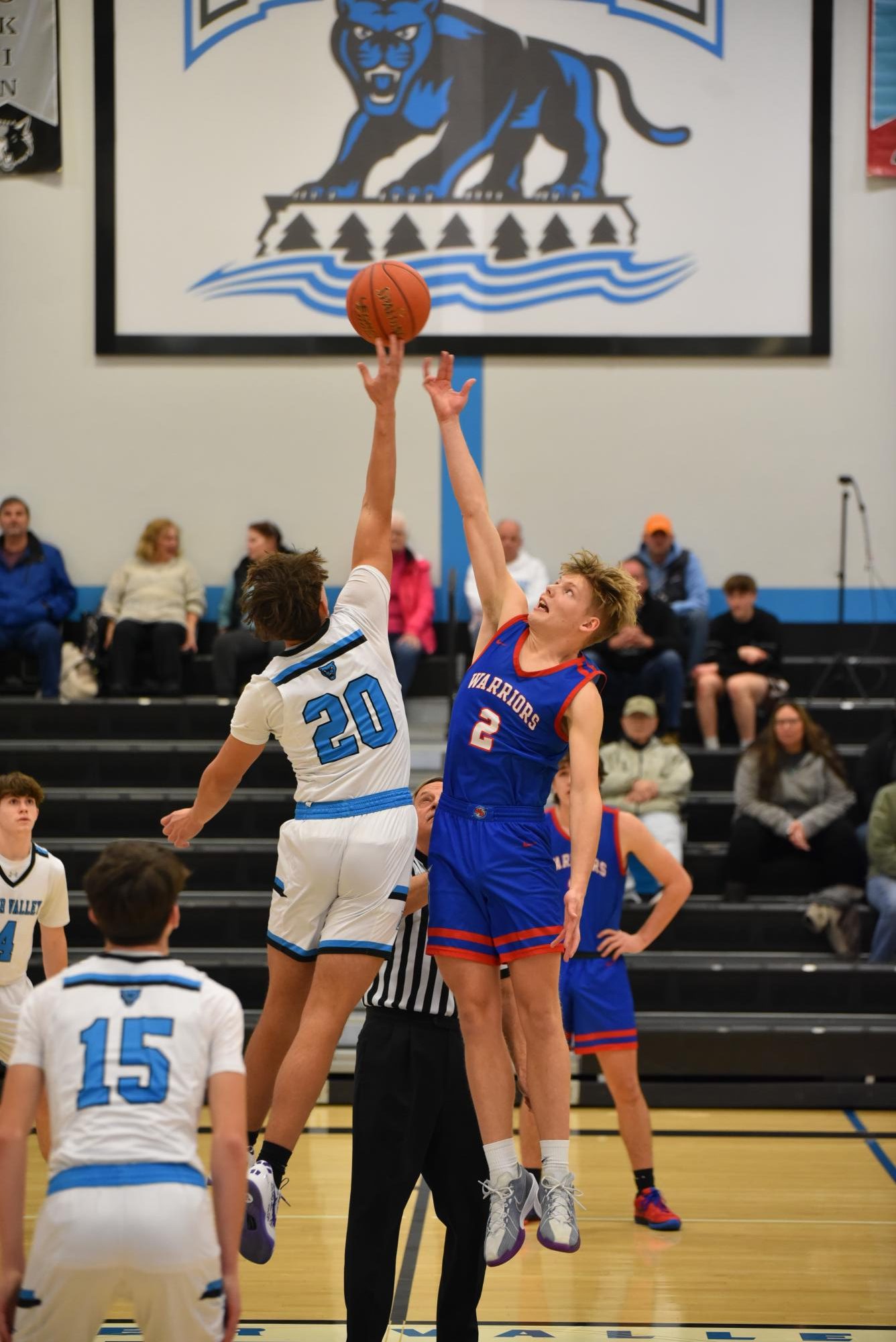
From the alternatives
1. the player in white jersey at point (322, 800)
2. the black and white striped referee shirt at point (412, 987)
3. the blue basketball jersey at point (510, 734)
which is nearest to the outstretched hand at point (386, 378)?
the player in white jersey at point (322, 800)

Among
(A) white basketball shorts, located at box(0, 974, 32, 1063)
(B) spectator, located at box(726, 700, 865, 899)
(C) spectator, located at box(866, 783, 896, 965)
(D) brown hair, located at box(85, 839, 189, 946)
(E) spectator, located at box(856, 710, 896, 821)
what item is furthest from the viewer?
(E) spectator, located at box(856, 710, 896, 821)

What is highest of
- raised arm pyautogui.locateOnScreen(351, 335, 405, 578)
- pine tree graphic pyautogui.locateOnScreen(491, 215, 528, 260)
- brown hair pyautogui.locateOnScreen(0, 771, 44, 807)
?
pine tree graphic pyautogui.locateOnScreen(491, 215, 528, 260)

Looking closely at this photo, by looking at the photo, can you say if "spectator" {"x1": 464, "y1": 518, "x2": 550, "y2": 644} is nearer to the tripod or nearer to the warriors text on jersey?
the tripod

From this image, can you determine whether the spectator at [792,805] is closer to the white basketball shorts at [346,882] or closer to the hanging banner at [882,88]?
the white basketball shorts at [346,882]

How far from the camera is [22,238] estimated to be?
11.5 metres

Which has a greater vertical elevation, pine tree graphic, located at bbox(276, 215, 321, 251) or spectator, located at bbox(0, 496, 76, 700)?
pine tree graphic, located at bbox(276, 215, 321, 251)

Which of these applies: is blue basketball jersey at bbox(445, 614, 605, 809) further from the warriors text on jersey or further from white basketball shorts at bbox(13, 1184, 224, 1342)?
the warriors text on jersey

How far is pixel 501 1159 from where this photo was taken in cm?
373

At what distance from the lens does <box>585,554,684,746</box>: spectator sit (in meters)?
9.62

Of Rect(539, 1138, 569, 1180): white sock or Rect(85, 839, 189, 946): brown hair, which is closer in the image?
Rect(85, 839, 189, 946): brown hair

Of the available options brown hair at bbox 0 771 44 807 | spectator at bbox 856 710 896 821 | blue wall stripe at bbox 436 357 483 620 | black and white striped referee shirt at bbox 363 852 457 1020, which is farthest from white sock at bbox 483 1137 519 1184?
blue wall stripe at bbox 436 357 483 620

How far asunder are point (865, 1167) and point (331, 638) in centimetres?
396

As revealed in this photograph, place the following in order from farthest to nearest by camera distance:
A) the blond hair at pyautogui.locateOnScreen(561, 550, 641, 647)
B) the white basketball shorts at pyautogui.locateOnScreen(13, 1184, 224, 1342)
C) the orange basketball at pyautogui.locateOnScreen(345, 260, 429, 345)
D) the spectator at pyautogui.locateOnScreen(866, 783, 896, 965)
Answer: the spectator at pyautogui.locateOnScreen(866, 783, 896, 965) → the orange basketball at pyautogui.locateOnScreen(345, 260, 429, 345) → the blond hair at pyautogui.locateOnScreen(561, 550, 641, 647) → the white basketball shorts at pyautogui.locateOnScreen(13, 1184, 224, 1342)

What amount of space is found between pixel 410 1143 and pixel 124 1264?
4.04 feet
